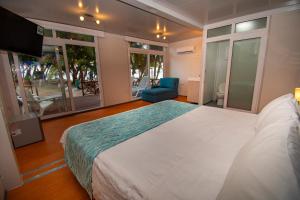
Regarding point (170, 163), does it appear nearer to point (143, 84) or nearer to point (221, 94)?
point (221, 94)

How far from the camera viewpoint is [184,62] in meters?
5.68

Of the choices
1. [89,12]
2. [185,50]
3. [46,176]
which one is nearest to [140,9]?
[89,12]

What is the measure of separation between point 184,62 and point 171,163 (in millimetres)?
5364

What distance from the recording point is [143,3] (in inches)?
89.8

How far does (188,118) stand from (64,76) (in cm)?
360

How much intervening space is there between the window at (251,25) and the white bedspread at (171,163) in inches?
114

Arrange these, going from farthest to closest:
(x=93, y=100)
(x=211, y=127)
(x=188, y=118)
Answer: (x=93, y=100)
(x=188, y=118)
(x=211, y=127)

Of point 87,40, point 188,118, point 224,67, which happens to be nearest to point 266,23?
point 224,67

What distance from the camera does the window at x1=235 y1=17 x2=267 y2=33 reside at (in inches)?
118

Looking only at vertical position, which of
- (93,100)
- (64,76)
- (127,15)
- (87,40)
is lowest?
Answer: (93,100)

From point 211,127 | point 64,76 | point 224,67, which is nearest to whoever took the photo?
point 211,127

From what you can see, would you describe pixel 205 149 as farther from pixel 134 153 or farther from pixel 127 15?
pixel 127 15

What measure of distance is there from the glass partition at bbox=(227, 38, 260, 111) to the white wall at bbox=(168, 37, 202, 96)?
1689 millimetres

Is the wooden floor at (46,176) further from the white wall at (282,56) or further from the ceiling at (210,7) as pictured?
the white wall at (282,56)
